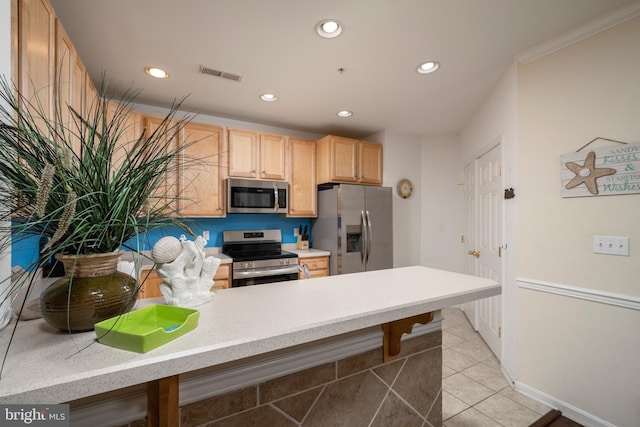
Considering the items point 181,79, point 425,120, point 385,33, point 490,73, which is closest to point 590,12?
point 490,73

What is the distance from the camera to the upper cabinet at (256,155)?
3268 mm

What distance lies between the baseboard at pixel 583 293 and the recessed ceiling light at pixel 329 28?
7.51 feet

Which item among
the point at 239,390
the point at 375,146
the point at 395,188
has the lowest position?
the point at 239,390

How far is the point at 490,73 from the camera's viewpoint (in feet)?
7.96

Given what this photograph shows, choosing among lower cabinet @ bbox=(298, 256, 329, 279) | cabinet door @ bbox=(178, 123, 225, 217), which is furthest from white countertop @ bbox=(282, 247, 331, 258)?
cabinet door @ bbox=(178, 123, 225, 217)

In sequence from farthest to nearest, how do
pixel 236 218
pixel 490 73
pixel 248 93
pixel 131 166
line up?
1. pixel 236 218
2. pixel 248 93
3. pixel 490 73
4. pixel 131 166

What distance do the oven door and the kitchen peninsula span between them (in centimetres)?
197

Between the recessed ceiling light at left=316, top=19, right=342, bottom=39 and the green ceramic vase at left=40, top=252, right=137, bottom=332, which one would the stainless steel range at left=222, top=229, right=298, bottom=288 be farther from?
the green ceramic vase at left=40, top=252, right=137, bottom=332

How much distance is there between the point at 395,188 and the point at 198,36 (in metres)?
3.01

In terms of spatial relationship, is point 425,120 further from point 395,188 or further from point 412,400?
point 412,400

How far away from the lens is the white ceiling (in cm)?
168

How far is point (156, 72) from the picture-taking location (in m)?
2.38

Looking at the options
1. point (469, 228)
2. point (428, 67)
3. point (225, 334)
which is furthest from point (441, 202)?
point (225, 334)

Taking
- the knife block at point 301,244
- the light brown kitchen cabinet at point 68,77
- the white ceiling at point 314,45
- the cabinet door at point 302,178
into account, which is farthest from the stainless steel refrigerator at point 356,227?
the light brown kitchen cabinet at point 68,77
